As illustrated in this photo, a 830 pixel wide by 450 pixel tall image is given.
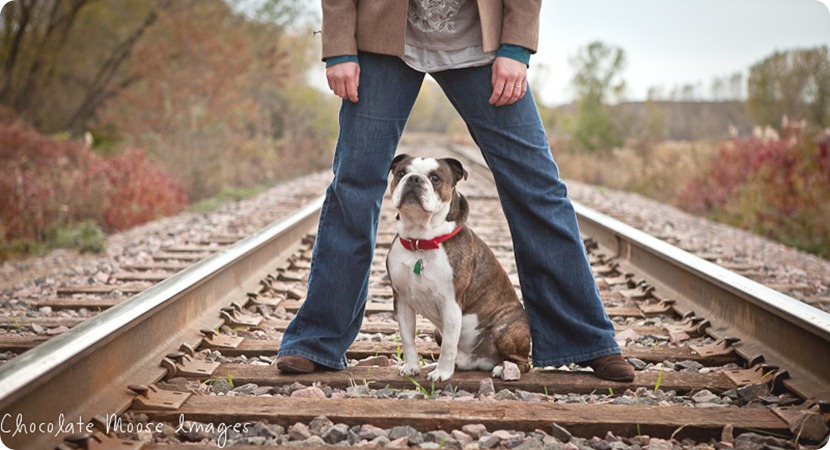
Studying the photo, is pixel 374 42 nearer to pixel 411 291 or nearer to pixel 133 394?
pixel 411 291

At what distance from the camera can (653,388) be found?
9.10ft

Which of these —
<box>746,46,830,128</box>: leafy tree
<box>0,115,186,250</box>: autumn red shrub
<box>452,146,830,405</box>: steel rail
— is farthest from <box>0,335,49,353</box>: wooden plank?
<box>746,46,830,128</box>: leafy tree

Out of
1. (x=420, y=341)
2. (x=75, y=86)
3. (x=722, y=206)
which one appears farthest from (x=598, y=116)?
(x=420, y=341)

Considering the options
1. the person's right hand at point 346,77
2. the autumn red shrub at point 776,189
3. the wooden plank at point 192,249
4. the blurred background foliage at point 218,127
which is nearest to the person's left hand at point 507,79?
the person's right hand at point 346,77

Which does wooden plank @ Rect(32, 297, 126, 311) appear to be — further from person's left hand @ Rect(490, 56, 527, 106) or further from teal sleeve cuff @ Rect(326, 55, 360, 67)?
person's left hand @ Rect(490, 56, 527, 106)

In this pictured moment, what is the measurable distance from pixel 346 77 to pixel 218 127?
1191 cm

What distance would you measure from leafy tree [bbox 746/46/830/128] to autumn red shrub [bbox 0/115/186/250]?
1647 centimetres

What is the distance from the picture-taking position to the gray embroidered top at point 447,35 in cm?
277

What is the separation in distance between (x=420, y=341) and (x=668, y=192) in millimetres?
10923

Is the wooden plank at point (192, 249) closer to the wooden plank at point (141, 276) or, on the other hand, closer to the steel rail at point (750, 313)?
the wooden plank at point (141, 276)

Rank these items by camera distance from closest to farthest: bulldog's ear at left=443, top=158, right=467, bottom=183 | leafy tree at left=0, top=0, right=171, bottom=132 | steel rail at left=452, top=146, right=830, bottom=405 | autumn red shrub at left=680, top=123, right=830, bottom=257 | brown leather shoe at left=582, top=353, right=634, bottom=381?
steel rail at left=452, top=146, right=830, bottom=405 < brown leather shoe at left=582, top=353, right=634, bottom=381 < bulldog's ear at left=443, top=158, right=467, bottom=183 < autumn red shrub at left=680, top=123, right=830, bottom=257 < leafy tree at left=0, top=0, right=171, bottom=132

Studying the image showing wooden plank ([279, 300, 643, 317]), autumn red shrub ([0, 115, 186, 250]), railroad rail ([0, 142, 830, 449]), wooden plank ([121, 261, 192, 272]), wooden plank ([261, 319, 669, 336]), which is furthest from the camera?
autumn red shrub ([0, 115, 186, 250])

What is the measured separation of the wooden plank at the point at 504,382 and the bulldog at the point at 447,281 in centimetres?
8

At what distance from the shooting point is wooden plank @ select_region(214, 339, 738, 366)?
122 inches
